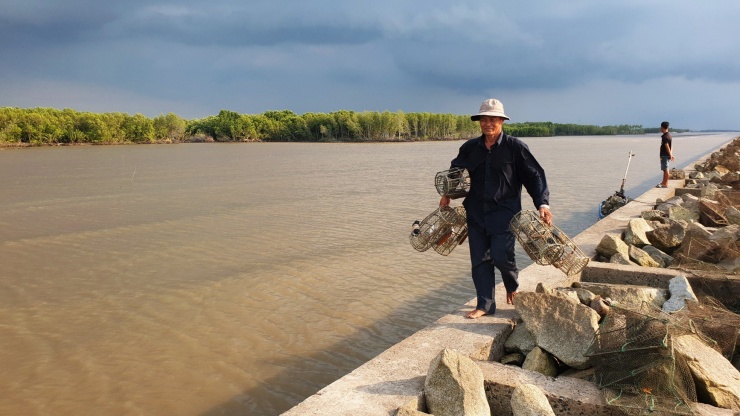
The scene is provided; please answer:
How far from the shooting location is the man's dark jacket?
415 centimetres

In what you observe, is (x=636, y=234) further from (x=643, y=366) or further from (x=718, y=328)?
(x=643, y=366)

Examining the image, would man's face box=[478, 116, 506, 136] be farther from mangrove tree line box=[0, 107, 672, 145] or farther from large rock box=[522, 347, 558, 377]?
mangrove tree line box=[0, 107, 672, 145]

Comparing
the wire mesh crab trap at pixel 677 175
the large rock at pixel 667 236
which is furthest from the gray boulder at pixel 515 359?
the wire mesh crab trap at pixel 677 175

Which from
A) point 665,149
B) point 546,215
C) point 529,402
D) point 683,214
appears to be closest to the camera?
point 529,402

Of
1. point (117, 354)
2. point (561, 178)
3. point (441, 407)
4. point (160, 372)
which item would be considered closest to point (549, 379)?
point (441, 407)

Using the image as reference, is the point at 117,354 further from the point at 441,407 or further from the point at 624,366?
the point at 624,366

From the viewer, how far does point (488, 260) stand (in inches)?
170

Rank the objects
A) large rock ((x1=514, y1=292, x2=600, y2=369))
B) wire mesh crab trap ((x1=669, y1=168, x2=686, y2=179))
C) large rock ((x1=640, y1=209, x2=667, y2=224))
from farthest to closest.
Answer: wire mesh crab trap ((x1=669, y1=168, x2=686, y2=179))
large rock ((x1=640, y1=209, x2=667, y2=224))
large rock ((x1=514, y1=292, x2=600, y2=369))

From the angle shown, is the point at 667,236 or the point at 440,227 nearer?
the point at 440,227

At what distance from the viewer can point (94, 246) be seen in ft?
30.1

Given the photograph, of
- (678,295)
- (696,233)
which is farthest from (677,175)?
(678,295)

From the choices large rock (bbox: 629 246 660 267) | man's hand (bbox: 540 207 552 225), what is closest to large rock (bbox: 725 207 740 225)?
large rock (bbox: 629 246 660 267)

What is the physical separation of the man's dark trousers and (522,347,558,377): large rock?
2.44 feet

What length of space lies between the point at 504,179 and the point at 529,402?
1958mm
